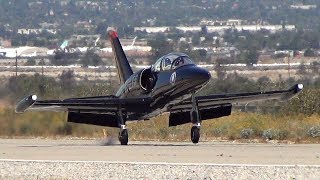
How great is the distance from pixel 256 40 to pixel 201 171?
485ft

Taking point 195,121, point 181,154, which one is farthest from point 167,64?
point 181,154

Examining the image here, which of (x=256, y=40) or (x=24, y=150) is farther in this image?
(x=256, y=40)

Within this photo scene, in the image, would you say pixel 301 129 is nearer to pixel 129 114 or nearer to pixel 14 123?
pixel 129 114

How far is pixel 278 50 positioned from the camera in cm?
15500

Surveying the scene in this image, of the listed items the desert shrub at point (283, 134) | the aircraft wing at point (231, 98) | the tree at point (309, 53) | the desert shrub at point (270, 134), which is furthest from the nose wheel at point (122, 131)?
the tree at point (309, 53)

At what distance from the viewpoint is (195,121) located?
3456 centimetres

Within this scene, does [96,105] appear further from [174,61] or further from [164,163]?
[164,163]

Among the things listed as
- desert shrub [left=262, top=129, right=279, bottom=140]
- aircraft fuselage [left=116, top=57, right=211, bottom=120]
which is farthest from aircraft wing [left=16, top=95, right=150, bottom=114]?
desert shrub [left=262, top=129, right=279, bottom=140]

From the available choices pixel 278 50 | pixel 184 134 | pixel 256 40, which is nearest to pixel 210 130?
pixel 184 134

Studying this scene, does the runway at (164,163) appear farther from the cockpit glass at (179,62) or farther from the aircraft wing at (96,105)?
the aircraft wing at (96,105)

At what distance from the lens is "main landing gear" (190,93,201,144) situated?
1348 inches

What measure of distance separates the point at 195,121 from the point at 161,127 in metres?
9.59

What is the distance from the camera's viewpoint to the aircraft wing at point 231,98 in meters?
36.3

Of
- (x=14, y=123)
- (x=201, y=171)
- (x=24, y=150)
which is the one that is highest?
(x=201, y=171)
